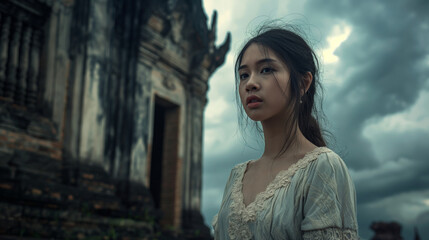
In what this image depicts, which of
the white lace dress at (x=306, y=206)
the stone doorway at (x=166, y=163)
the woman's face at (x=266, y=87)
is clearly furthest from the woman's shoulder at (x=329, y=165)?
the stone doorway at (x=166, y=163)

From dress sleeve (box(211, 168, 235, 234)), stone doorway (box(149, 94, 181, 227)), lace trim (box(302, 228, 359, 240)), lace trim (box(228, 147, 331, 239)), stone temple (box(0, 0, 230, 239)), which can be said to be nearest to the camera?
lace trim (box(302, 228, 359, 240))

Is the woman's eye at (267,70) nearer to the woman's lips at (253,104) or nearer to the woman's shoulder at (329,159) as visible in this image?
the woman's lips at (253,104)

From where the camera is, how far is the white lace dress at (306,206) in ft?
4.14

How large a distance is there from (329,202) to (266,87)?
0.45m

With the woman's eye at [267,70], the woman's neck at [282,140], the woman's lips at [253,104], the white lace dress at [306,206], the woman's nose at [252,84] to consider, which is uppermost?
the woman's eye at [267,70]

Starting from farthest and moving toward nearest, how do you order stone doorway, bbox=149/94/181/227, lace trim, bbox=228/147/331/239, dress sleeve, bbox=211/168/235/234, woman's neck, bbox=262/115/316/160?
stone doorway, bbox=149/94/181/227 → dress sleeve, bbox=211/168/235/234 → woman's neck, bbox=262/115/316/160 → lace trim, bbox=228/147/331/239

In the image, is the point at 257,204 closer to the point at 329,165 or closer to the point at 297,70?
the point at 329,165

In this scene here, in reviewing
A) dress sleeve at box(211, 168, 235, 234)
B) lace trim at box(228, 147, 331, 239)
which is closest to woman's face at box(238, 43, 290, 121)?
lace trim at box(228, 147, 331, 239)

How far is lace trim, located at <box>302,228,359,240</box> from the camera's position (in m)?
1.24

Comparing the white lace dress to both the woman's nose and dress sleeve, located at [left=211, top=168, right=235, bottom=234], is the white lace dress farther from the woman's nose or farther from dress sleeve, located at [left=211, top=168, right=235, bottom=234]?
the woman's nose

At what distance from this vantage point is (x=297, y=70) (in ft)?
4.96

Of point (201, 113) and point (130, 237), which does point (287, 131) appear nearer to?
point (130, 237)

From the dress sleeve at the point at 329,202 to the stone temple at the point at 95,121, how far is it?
4653 mm

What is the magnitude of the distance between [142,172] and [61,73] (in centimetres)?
253
